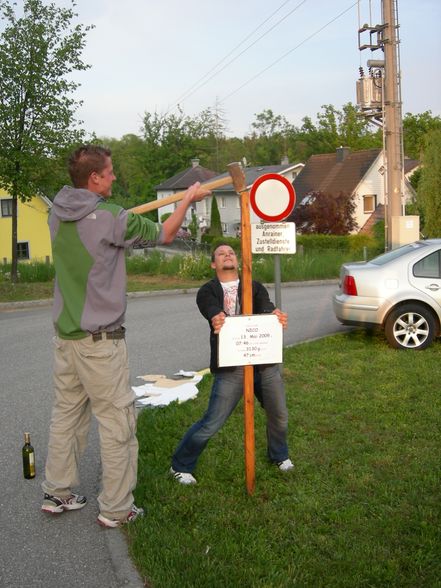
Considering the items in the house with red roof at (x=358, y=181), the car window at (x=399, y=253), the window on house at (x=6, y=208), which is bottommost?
the car window at (x=399, y=253)

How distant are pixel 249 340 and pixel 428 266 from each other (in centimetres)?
626

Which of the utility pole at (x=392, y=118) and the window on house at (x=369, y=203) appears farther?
the window on house at (x=369, y=203)

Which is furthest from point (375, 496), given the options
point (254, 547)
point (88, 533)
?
point (88, 533)

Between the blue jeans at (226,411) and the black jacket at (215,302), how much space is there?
126 millimetres

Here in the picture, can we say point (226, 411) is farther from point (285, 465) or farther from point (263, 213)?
point (263, 213)

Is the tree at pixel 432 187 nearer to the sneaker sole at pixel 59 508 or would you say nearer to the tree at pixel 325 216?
the tree at pixel 325 216

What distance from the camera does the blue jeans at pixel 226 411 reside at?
16.4 feet

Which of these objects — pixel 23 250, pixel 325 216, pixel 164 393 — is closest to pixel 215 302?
pixel 164 393

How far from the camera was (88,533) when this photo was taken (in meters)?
4.52

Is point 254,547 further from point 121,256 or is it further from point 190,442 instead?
point 121,256

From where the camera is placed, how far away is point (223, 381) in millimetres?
5020

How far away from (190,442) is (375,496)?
1263mm

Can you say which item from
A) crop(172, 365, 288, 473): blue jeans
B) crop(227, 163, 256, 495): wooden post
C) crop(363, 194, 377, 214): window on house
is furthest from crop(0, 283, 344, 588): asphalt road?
crop(363, 194, 377, 214): window on house

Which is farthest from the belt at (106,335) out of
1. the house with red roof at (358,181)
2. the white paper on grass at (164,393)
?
the house with red roof at (358,181)
